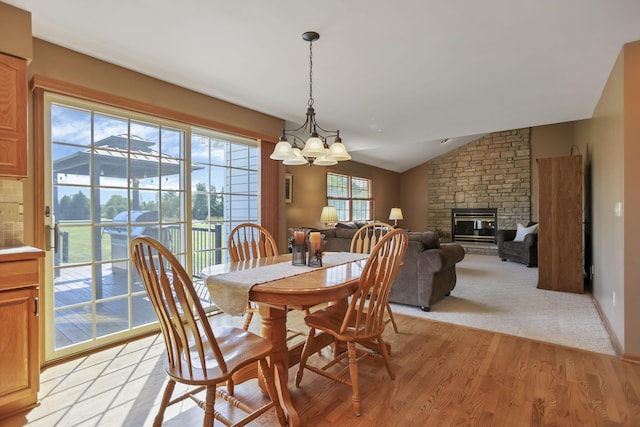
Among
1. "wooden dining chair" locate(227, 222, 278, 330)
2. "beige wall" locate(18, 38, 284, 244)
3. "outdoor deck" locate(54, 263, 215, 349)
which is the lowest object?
"outdoor deck" locate(54, 263, 215, 349)

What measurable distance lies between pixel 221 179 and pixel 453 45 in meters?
2.57

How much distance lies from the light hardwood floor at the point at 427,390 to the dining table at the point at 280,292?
23 cm

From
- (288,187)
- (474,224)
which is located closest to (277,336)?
(288,187)

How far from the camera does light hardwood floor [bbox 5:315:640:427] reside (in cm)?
172

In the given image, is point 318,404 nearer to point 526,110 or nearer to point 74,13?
point 74,13

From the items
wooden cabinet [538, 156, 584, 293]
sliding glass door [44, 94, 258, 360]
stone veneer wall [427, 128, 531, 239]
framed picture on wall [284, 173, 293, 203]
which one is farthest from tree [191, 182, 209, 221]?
stone veneer wall [427, 128, 531, 239]

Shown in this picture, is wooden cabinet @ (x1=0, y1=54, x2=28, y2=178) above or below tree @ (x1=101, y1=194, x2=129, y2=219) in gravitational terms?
above

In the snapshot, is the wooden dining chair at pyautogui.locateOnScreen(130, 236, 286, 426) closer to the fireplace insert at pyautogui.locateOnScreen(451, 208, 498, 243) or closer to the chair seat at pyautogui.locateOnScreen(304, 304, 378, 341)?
the chair seat at pyautogui.locateOnScreen(304, 304, 378, 341)

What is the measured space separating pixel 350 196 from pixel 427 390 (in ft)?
20.9

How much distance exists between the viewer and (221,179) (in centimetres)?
365

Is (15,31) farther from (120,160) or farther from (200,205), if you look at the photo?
(200,205)

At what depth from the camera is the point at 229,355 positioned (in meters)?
1.50

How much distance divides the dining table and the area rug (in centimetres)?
183

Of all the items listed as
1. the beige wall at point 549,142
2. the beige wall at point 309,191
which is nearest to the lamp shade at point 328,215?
the beige wall at point 309,191
